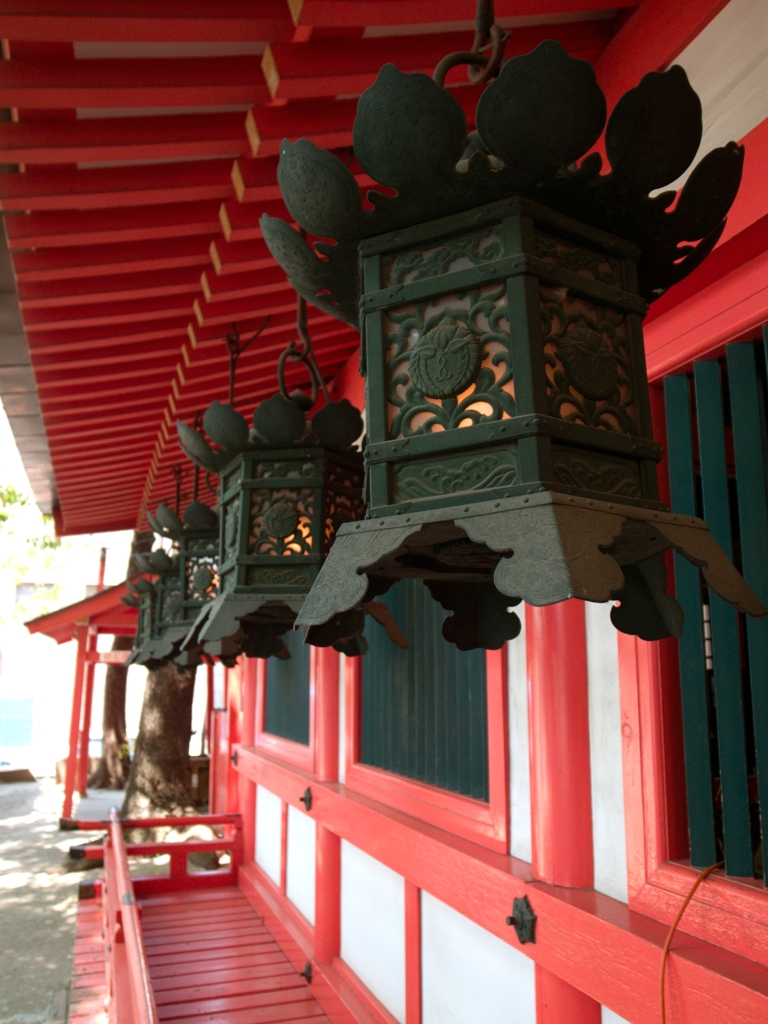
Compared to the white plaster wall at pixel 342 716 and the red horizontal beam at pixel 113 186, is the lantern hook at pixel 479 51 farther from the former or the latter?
the white plaster wall at pixel 342 716

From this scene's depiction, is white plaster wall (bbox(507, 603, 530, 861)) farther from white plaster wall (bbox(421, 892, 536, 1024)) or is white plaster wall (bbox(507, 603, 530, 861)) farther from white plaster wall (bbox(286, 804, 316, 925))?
white plaster wall (bbox(286, 804, 316, 925))

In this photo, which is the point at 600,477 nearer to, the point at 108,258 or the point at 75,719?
the point at 108,258

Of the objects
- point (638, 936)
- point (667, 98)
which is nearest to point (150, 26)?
point (667, 98)

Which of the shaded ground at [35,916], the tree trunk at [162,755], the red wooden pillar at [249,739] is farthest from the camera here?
the tree trunk at [162,755]

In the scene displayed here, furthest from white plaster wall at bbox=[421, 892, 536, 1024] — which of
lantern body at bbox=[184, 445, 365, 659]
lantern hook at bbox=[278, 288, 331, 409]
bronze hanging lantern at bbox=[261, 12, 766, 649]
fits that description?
lantern hook at bbox=[278, 288, 331, 409]

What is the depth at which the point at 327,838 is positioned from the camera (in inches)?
157

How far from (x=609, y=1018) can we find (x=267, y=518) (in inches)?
60.4

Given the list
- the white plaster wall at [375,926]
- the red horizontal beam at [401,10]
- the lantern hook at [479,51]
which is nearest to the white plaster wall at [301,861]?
the white plaster wall at [375,926]

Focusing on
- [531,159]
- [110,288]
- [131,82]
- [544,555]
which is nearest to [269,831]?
[110,288]

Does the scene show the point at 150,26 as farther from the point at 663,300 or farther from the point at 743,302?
the point at 743,302

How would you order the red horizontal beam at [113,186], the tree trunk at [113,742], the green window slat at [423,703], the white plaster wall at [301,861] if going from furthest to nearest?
1. the tree trunk at [113,742]
2. the white plaster wall at [301,861]
3. the green window slat at [423,703]
4. the red horizontal beam at [113,186]

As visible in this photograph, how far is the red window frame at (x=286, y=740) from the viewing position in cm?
445

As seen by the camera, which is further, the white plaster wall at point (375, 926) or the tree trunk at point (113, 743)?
the tree trunk at point (113, 743)

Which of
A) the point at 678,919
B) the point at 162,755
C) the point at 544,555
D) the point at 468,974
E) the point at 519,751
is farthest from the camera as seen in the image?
the point at 162,755
